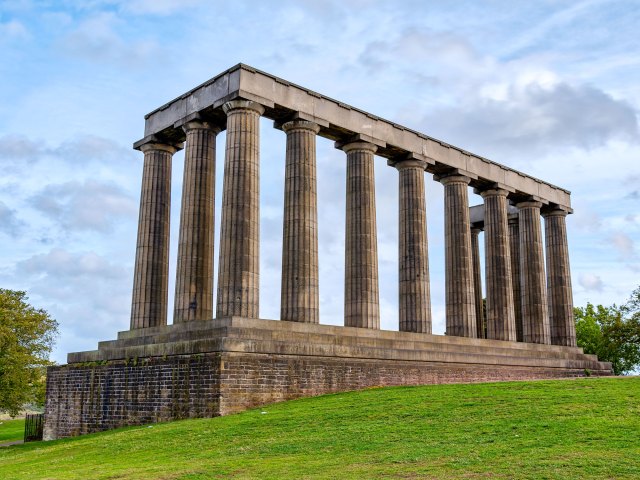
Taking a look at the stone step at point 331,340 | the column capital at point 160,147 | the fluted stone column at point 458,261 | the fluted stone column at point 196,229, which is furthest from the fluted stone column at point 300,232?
the fluted stone column at point 458,261

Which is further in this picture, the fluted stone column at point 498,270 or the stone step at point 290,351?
the fluted stone column at point 498,270

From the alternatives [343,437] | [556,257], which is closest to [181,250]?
[343,437]

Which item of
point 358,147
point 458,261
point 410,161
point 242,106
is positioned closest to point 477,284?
point 458,261

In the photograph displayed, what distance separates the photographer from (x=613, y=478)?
14.8 meters

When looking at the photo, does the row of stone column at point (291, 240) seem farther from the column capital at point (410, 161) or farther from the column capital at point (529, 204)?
the column capital at point (529, 204)

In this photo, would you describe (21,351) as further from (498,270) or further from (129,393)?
(498,270)

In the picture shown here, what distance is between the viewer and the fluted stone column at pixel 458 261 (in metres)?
48.1

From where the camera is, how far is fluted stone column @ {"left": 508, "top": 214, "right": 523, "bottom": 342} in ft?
200

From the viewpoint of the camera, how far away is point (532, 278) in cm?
5559

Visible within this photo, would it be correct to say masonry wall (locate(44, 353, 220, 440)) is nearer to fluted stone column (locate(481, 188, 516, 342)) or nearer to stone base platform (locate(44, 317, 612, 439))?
stone base platform (locate(44, 317, 612, 439))

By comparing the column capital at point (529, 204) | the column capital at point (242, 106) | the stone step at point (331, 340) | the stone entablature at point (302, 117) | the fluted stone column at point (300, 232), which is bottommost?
the stone step at point (331, 340)

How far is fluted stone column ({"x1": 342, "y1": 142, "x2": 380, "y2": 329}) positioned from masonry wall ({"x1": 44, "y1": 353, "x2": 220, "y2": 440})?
40.1 feet

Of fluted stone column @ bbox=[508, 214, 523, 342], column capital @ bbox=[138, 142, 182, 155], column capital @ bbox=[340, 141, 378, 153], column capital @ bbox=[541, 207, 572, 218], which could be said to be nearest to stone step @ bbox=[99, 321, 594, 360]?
fluted stone column @ bbox=[508, 214, 523, 342]

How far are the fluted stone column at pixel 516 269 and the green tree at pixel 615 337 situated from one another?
17.5 meters
